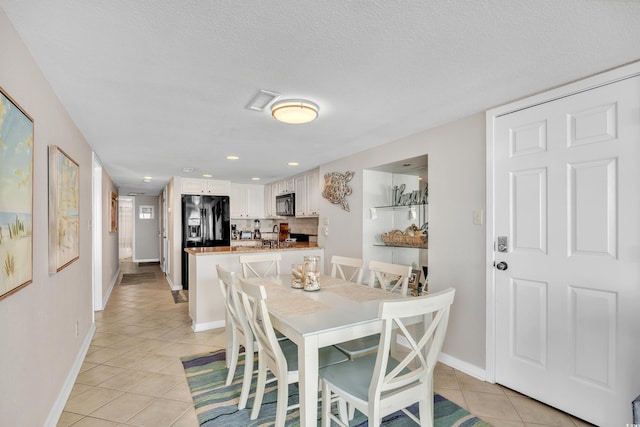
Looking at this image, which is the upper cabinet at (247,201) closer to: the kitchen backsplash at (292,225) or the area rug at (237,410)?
the kitchen backsplash at (292,225)

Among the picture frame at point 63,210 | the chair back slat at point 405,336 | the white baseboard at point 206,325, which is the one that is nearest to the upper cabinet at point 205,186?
the white baseboard at point 206,325

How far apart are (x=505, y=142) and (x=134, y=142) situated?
3.45m

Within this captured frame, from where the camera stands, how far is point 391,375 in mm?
1413

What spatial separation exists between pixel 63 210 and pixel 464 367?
10.7ft

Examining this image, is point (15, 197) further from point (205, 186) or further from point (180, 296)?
point (205, 186)

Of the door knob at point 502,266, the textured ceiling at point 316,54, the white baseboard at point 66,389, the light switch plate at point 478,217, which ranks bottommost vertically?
the white baseboard at point 66,389

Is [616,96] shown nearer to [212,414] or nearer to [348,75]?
[348,75]

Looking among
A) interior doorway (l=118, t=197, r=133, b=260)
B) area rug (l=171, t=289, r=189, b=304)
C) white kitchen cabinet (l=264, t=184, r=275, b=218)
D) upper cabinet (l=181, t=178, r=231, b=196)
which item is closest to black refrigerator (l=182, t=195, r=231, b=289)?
upper cabinet (l=181, t=178, r=231, b=196)

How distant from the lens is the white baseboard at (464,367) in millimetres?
2441

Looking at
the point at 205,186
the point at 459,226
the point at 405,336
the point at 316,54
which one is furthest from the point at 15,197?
the point at 205,186

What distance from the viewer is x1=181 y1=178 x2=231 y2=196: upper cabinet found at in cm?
586

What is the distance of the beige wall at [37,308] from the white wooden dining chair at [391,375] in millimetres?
1394

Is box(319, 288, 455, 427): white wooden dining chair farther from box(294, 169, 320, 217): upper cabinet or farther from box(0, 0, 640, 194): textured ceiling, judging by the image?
box(294, 169, 320, 217): upper cabinet

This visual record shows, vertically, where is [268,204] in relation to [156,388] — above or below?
above
